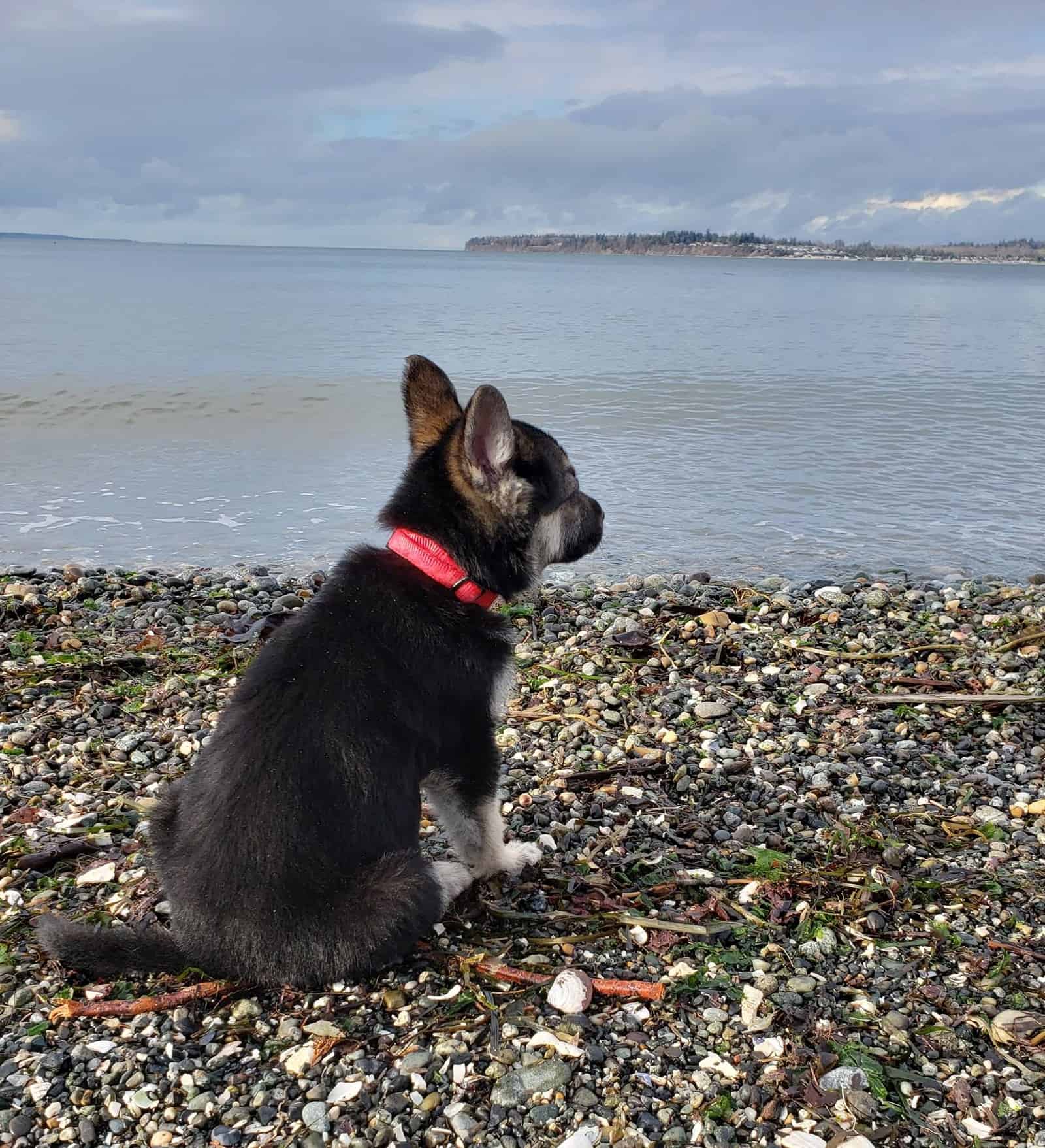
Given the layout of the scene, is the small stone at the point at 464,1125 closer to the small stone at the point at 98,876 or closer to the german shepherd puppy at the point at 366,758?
the german shepherd puppy at the point at 366,758

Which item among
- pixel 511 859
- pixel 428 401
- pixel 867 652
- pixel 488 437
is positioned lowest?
pixel 511 859

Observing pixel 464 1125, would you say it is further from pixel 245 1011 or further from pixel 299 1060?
pixel 245 1011

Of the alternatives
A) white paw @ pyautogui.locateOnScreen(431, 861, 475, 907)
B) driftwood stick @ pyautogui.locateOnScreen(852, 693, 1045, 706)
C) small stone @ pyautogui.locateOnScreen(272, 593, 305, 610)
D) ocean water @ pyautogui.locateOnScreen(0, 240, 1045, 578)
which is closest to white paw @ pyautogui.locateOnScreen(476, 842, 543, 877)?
white paw @ pyautogui.locateOnScreen(431, 861, 475, 907)

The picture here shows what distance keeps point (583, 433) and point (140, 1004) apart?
15.6 m

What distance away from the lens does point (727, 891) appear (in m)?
4.93

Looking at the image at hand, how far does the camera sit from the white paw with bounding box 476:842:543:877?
4977 mm

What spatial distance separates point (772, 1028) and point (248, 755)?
2.21m

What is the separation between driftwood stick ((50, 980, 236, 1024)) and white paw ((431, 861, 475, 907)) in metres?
A: 0.99

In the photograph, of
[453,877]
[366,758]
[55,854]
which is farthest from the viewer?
[55,854]

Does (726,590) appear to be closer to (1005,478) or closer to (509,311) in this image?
(1005,478)

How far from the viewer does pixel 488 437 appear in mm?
4617

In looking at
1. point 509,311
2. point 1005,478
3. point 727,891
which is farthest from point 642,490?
point 509,311

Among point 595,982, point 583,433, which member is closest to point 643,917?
point 595,982

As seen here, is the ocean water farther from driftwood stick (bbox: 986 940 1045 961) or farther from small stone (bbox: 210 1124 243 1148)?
small stone (bbox: 210 1124 243 1148)
